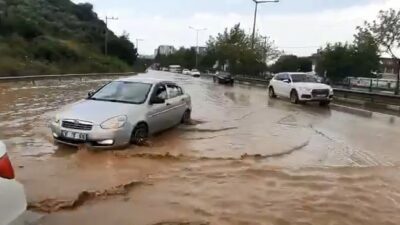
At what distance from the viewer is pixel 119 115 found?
30.4 ft

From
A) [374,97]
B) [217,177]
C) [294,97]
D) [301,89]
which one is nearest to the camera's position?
[217,177]

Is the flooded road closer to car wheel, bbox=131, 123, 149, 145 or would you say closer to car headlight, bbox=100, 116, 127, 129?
car wheel, bbox=131, 123, 149, 145

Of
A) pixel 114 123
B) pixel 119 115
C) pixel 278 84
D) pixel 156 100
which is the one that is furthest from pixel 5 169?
pixel 278 84

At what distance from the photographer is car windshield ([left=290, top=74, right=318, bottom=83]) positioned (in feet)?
80.6

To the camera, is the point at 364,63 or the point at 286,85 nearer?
the point at 286,85

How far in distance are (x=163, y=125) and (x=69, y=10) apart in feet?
311

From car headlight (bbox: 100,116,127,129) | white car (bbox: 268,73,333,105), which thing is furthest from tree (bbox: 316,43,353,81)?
car headlight (bbox: 100,116,127,129)

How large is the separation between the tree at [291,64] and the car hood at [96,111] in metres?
53.6

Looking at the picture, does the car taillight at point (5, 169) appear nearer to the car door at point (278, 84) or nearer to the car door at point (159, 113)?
the car door at point (159, 113)

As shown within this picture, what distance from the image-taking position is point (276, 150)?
33.4 feet

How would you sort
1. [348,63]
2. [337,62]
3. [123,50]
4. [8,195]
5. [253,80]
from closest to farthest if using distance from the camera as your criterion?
[8,195] → [348,63] → [337,62] → [253,80] → [123,50]

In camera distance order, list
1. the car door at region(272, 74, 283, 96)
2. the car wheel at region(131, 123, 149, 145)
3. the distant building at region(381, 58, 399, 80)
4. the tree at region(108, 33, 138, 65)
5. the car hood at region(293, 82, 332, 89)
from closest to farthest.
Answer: the car wheel at region(131, 123, 149, 145)
the car hood at region(293, 82, 332, 89)
the car door at region(272, 74, 283, 96)
the distant building at region(381, 58, 399, 80)
the tree at region(108, 33, 138, 65)

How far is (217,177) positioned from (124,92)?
3991mm

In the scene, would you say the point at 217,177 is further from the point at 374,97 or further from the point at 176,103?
the point at 374,97
